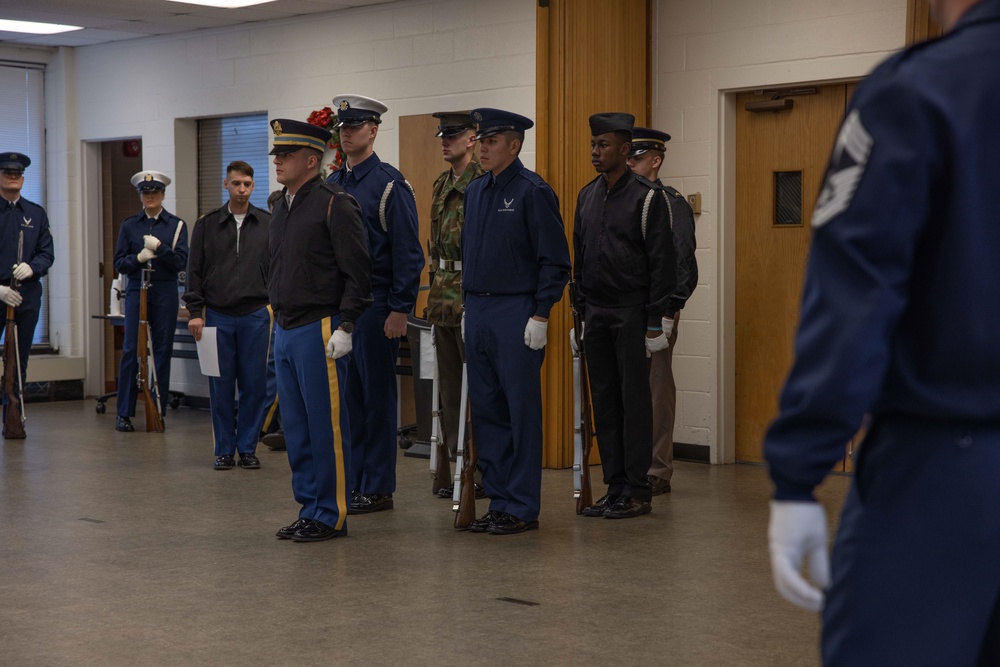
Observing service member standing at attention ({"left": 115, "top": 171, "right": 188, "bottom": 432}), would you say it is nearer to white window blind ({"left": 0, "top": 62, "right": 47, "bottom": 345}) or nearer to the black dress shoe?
white window blind ({"left": 0, "top": 62, "right": 47, "bottom": 345})

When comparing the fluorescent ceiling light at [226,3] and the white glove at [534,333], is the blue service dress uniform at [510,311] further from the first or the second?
the fluorescent ceiling light at [226,3]

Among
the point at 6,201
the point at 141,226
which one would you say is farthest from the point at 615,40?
the point at 6,201

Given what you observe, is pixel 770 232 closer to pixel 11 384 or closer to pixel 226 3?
pixel 226 3

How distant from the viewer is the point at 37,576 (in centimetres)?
456

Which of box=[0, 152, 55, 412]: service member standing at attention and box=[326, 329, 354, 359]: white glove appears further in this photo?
box=[0, 152, 55, 412]: service member standing at attention

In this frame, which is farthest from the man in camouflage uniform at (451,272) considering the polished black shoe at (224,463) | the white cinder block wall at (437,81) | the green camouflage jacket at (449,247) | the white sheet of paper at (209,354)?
the white sheet of paper at (209,354)

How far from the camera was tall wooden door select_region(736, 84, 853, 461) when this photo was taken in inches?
272

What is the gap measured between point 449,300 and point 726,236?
6.26ft

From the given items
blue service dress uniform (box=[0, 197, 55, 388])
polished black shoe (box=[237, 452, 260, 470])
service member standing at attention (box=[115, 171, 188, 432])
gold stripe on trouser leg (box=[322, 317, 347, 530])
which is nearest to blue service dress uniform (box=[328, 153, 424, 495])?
gold stripe on trouser leg (box=[322, 317, 347, 530])

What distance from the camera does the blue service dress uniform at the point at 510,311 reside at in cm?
521

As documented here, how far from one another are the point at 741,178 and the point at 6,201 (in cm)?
478

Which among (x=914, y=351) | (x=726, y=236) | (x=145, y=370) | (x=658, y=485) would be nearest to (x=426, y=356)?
(x=658, y=485)

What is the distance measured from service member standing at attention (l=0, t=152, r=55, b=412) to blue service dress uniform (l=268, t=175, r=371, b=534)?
4015 millimetres

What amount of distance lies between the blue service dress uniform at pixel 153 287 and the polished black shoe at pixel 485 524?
4143 mm
